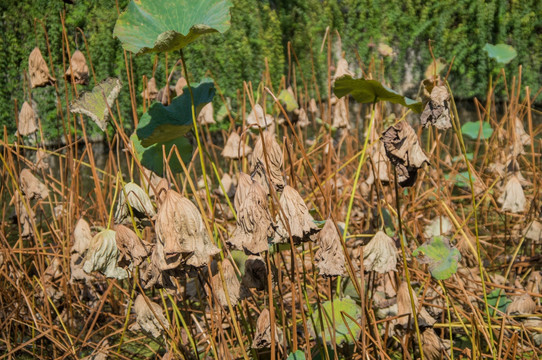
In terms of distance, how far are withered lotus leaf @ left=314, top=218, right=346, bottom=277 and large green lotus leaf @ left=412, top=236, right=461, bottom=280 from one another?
21cm

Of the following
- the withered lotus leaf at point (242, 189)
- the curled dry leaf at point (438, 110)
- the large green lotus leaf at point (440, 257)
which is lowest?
the large green lotus leaf at point (440, 257)

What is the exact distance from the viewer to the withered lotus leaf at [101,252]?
95cm

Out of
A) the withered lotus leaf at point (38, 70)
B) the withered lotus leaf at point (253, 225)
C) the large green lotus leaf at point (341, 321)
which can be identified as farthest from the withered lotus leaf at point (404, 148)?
the withered lotus leaf at point (38, 70)

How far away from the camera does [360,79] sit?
920 mm

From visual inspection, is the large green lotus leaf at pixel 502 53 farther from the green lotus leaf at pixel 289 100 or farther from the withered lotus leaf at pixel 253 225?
the withered lotus leaf at pixel 253 225

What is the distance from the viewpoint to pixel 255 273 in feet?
2.98

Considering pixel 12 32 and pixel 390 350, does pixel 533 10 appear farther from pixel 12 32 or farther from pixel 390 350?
pixel 390 350

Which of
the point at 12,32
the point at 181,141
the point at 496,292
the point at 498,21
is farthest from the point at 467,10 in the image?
the point at 181,141

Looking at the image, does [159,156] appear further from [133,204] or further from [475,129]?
[475,129]

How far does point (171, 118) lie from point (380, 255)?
446 millimetres

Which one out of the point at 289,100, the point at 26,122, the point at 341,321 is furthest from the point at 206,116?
the point at 341,321

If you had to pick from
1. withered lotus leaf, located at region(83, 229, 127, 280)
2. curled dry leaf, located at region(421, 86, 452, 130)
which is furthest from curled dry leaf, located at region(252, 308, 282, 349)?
curled dry leaf, located at region(421, 86, 452, 130)

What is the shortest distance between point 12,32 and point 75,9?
1.23 ft

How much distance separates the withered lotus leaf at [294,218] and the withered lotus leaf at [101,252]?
32 centimetres
